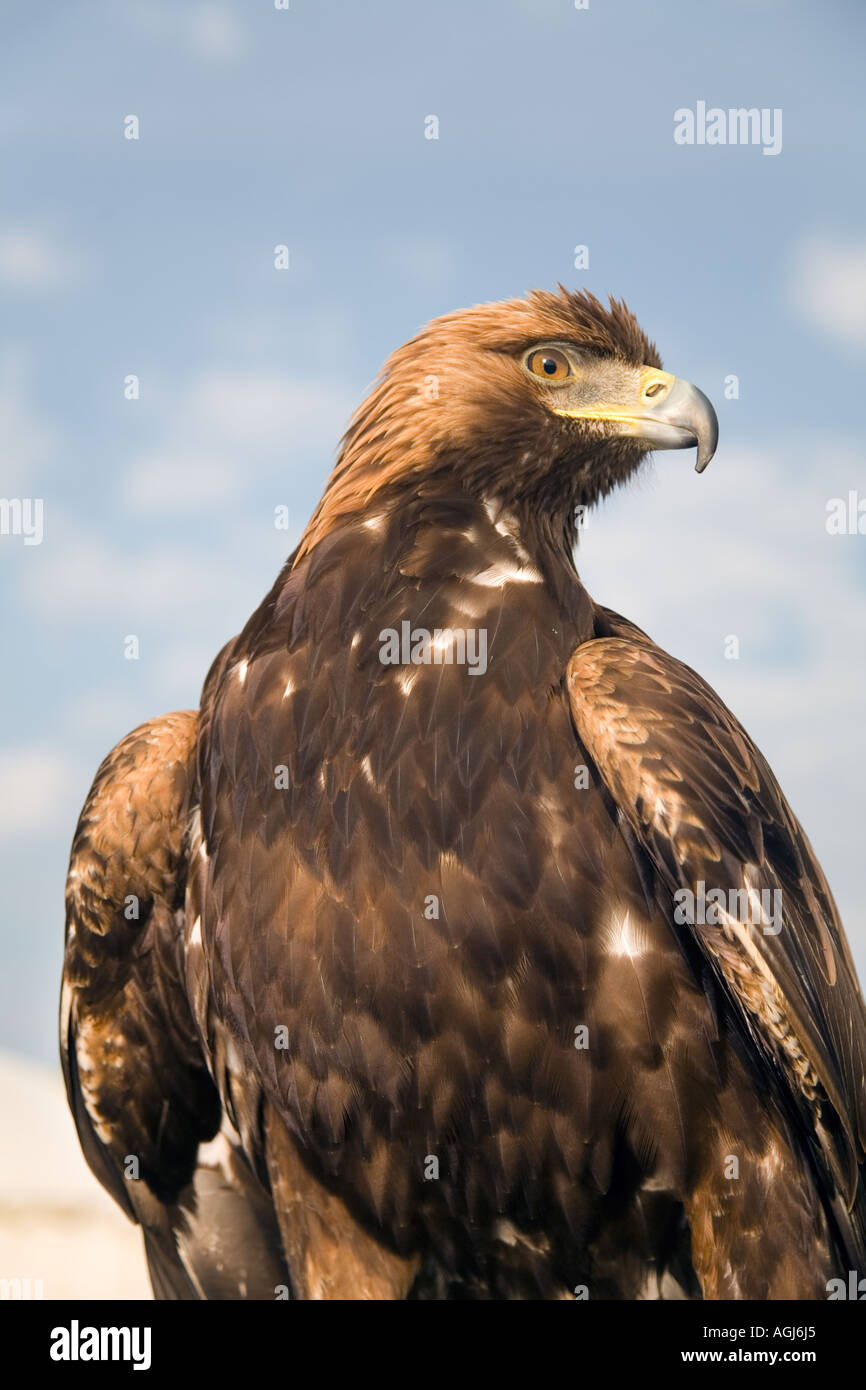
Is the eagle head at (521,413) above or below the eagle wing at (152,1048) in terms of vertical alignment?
above

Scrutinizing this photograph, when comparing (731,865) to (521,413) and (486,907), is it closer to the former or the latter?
(486,907)

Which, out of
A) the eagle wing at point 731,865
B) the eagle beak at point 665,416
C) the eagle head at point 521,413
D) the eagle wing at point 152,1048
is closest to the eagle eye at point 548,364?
the eagle head at point 521,413

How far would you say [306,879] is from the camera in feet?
11.6

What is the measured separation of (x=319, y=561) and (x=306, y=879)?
0.92 m

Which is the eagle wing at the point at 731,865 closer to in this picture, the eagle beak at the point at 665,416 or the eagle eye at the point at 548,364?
the eagle beak at the point at 665,416

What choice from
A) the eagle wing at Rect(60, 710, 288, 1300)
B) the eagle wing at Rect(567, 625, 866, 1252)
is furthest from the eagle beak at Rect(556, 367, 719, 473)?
→ the eagle wing at Rect(60, 710, 288, 1300)

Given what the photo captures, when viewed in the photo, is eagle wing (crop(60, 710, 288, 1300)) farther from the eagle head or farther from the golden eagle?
the eagle head

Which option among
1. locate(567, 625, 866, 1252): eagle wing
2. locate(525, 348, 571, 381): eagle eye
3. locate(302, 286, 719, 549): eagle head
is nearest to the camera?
locate(567, 625, 866, 1252): eagle wing

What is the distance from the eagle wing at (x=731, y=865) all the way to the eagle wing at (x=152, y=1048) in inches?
52.1

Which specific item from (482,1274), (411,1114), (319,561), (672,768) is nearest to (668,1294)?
(482,1274)

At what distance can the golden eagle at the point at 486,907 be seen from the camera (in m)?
3.41

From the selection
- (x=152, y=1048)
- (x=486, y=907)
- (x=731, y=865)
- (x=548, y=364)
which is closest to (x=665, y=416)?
(x=548, y=364)

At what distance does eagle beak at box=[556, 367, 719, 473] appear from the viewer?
405 cm
